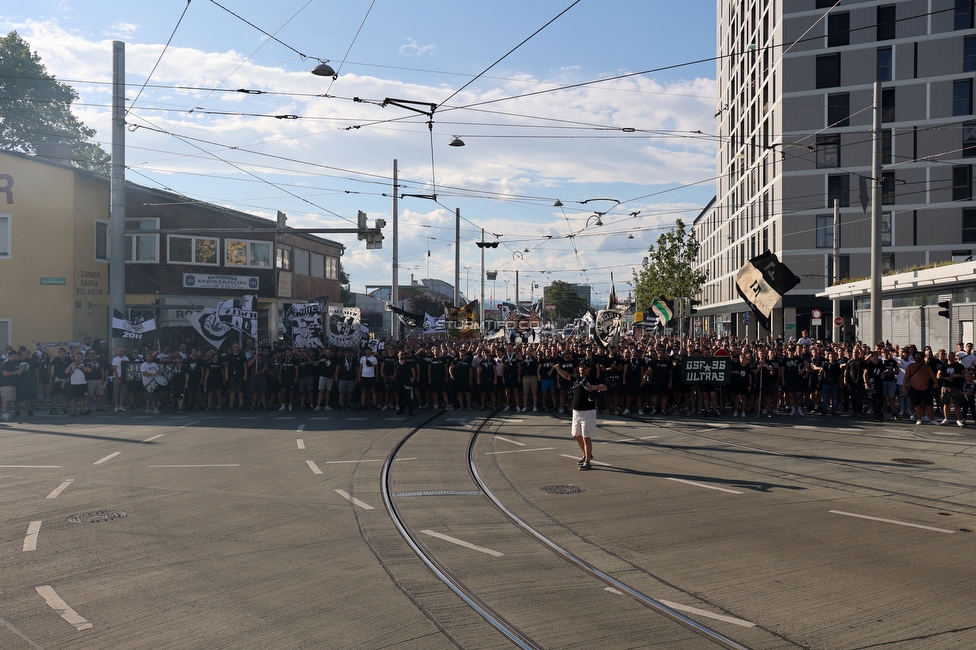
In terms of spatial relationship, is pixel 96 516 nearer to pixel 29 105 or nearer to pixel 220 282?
pixel 220 282

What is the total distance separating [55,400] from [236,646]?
19.9 metres

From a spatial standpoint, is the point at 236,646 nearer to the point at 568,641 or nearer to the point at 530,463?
the point at 568,641

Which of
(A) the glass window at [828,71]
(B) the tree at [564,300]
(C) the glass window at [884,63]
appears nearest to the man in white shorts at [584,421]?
(A) the glass window at [828,71]

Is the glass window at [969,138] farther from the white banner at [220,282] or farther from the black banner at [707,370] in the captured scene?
the white banner at [220,282]

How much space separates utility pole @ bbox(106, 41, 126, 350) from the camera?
2305cm

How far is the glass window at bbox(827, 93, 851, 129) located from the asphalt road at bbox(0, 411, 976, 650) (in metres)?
40.0

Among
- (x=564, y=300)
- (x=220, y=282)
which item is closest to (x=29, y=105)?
(x=220, y=282)

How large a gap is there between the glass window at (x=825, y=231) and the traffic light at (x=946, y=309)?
26.4 metres

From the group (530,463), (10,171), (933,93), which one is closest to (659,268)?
(933,93)

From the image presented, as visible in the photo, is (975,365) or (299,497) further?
(975,365)

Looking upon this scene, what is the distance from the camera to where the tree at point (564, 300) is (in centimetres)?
12912

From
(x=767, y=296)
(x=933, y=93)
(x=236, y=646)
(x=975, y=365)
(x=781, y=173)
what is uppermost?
(x=933, y=93)

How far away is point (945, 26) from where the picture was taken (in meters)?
46.7

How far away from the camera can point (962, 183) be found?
156 feet
